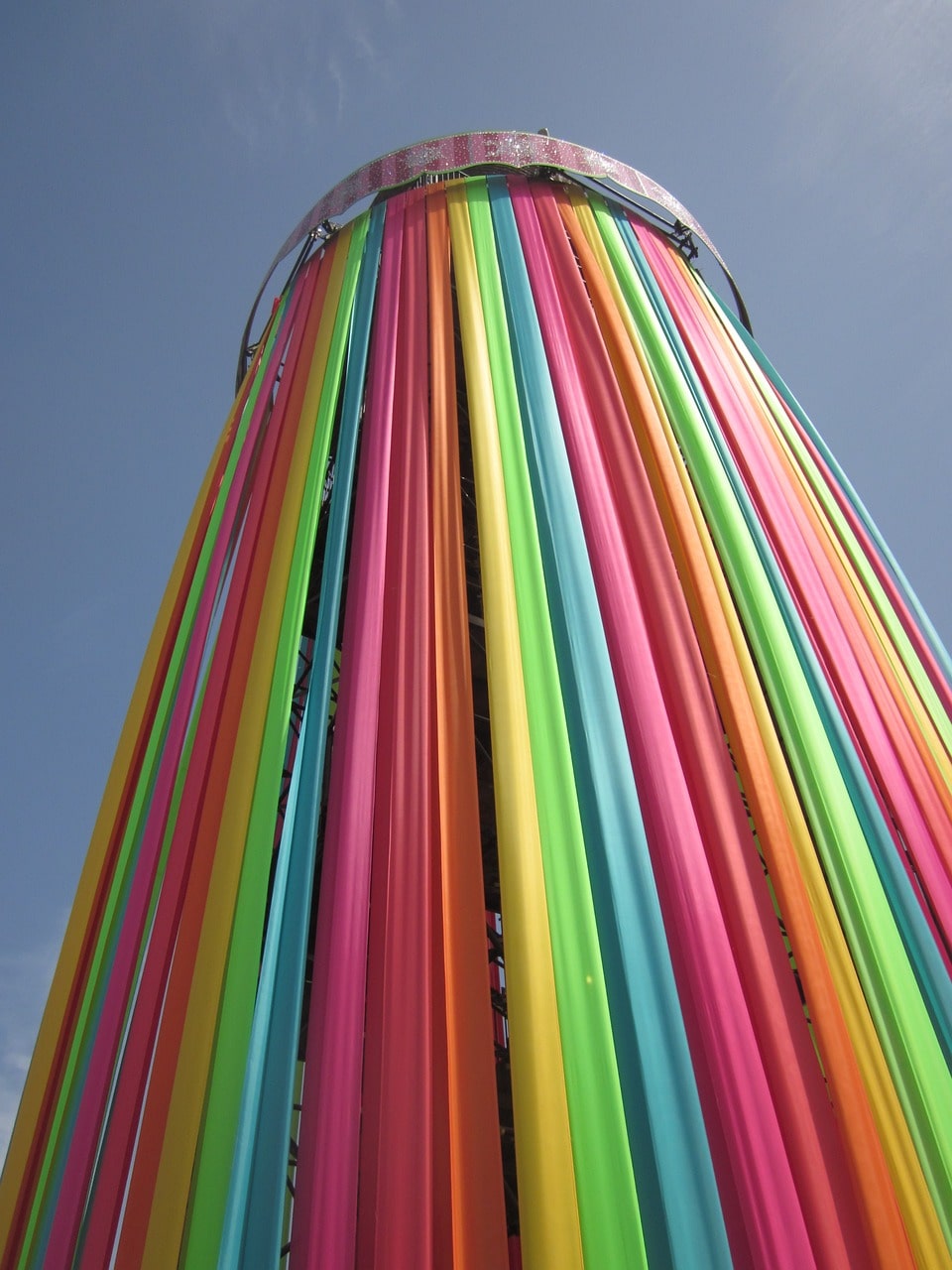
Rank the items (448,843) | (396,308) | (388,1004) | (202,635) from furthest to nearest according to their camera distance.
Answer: (396,308) → (202,635) → (448,843) → (388,1004)

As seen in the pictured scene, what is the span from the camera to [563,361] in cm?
515

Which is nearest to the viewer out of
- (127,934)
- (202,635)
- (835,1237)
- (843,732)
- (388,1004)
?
(835,1237)

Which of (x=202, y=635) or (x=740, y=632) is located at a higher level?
(x=202, y=635)

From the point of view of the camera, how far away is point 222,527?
5273 millimetres

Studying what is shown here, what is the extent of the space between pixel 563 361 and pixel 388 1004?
3.57 metres

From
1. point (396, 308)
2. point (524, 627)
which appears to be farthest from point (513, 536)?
point (396, 308)

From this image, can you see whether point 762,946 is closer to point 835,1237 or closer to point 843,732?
point 835,1237

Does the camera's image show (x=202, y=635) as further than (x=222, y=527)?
No

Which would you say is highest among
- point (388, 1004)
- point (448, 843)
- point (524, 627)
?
point (524, 627)

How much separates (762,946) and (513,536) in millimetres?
1913

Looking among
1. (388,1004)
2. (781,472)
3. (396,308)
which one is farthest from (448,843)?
(396,308)

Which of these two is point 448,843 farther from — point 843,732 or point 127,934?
point 843,732

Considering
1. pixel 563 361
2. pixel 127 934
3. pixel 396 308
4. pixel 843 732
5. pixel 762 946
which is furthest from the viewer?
pixel 396 308

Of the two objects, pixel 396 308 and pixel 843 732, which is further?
pixel 396 308
